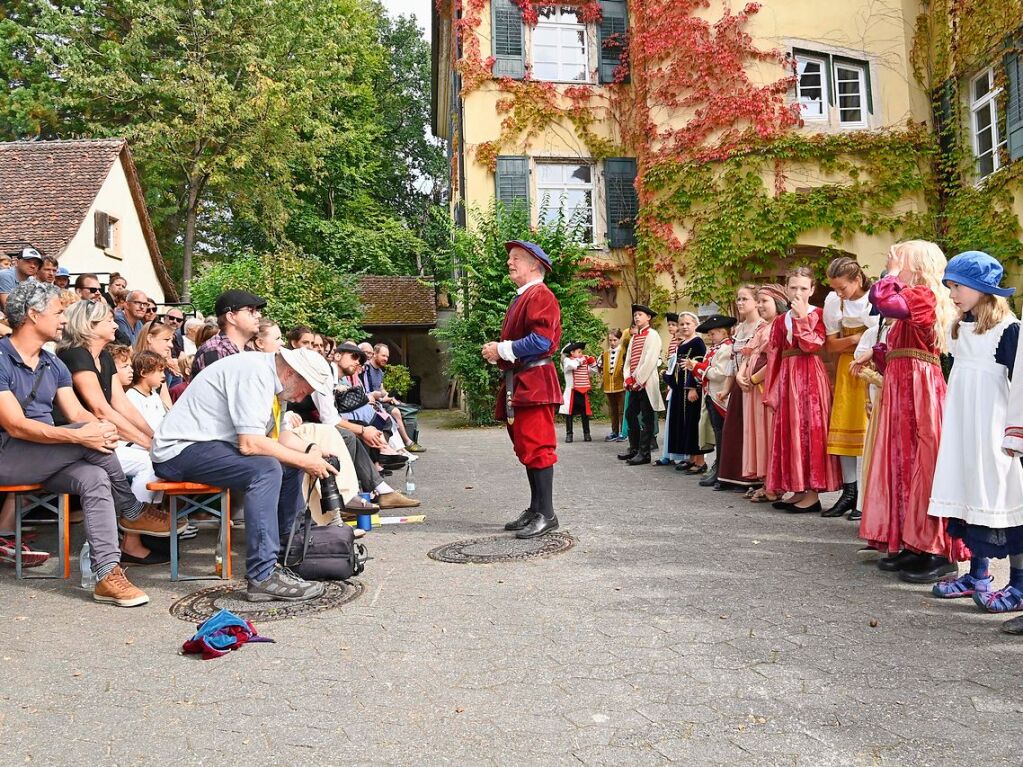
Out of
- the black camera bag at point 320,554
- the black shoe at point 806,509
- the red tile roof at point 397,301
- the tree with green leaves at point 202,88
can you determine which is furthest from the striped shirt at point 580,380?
the tree with green leaves at point 202,88

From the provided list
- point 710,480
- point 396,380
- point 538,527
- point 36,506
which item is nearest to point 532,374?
point 538,527

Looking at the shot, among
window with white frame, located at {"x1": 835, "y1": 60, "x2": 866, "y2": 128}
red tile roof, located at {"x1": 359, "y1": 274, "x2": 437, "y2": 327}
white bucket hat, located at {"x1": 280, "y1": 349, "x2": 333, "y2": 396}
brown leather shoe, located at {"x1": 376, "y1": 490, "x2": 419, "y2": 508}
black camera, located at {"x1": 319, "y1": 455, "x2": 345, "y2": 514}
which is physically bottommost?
brown leather shoe, located at {"x1": 376, "y1": 490, "x2": 419, "y2": 508}

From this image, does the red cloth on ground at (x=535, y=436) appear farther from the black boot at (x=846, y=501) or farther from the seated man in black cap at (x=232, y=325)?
the black boot at (x=846, y=501)

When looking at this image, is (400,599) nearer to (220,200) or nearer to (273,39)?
(273,39)

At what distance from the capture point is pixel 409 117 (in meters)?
44.7

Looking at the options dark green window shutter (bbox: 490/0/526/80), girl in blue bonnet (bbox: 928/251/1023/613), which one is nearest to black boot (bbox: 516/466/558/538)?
girl in blue bonnet (bbox: 928/251/1023/613)

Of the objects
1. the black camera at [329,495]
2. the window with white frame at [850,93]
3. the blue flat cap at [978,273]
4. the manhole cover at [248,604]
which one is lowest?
the manhole cover at [248,604]

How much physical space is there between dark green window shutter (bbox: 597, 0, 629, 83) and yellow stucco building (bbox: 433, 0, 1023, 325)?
34 mm

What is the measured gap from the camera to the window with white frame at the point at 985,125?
16.0 meters

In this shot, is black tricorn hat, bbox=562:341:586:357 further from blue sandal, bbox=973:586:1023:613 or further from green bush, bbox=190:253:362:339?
blue sandal, bbox=973:586:1023:613

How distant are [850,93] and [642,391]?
1126 centimetres

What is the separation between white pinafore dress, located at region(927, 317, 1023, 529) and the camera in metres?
4.35

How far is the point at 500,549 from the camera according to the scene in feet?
20.1

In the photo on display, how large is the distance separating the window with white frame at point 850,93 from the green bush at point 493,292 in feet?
21.4
